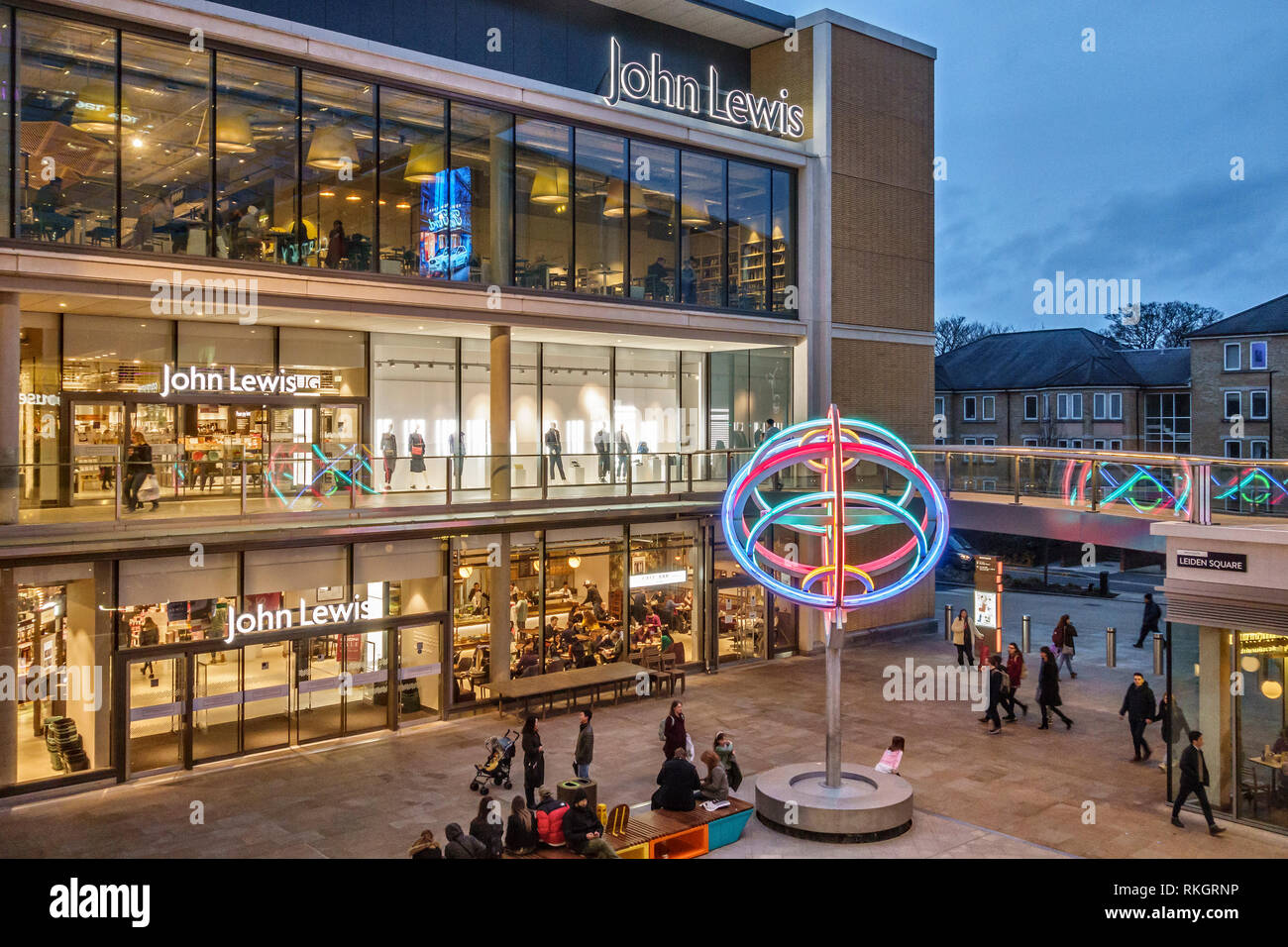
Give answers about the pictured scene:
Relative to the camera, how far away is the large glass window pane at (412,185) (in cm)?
2238

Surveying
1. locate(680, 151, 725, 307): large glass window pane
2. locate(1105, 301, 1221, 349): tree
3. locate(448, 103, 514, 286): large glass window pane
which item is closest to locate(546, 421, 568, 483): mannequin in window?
locate(448, 103, 514, 286): large glass window pane

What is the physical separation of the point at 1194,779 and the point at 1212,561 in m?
3.39

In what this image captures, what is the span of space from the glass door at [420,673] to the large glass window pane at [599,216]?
9.26 m

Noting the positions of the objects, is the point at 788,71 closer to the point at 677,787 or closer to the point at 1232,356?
the point at 677,787

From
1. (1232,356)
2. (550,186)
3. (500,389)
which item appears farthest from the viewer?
(1232,356)

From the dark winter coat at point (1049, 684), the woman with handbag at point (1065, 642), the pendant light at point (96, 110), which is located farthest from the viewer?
the woman with handbag at point (1065, 642)

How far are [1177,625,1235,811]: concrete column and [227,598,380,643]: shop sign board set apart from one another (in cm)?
1558

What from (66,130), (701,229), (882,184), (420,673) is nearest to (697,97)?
(701,229)

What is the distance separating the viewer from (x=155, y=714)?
18984 mm

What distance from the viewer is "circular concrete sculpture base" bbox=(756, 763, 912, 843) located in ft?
50.8

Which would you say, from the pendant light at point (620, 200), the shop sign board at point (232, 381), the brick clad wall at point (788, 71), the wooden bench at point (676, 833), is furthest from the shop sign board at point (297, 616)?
the brick clad wall at point (788, 71)

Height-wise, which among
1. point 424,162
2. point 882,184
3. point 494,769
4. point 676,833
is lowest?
point 494,769

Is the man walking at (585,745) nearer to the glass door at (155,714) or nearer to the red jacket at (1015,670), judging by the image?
the glass door at (155,714)

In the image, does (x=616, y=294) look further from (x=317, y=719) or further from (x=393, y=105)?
(x=317, y=719)
